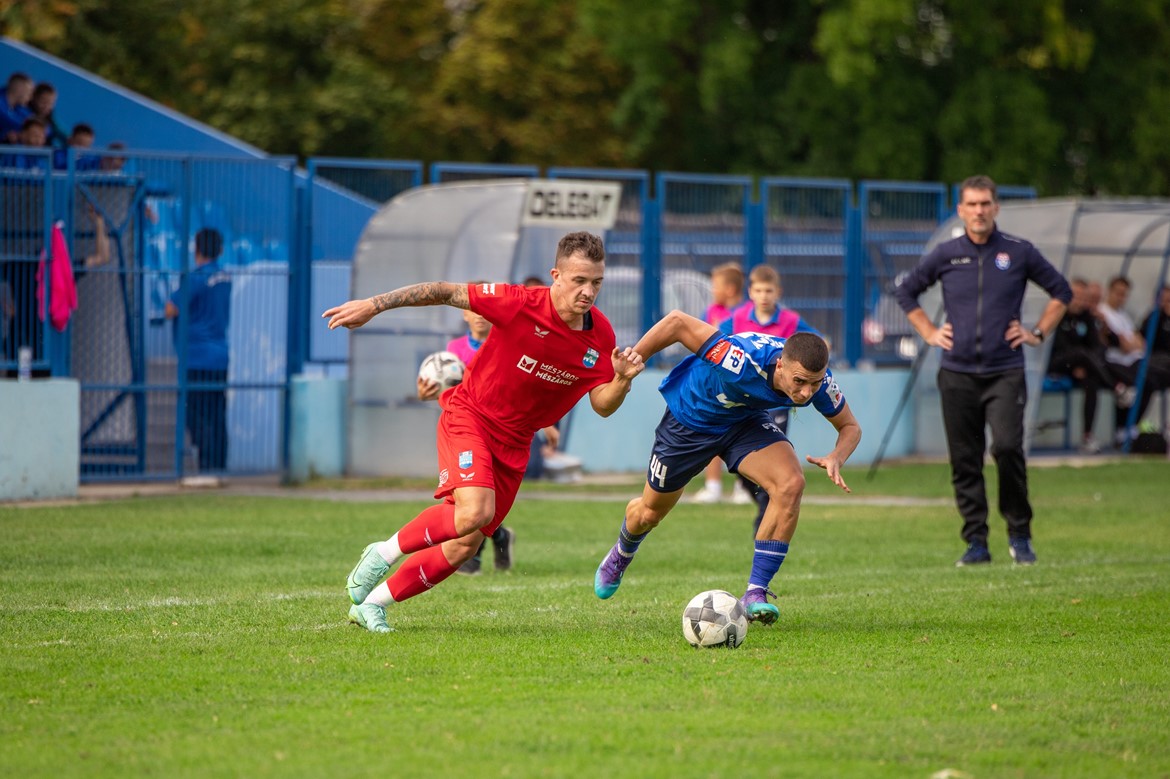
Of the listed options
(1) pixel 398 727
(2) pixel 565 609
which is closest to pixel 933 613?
(2) pixel 565 609

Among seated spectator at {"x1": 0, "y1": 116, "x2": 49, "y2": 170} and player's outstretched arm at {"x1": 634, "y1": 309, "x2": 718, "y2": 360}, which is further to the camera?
seated spectator at {"x1": 0, "y1": 116, "x2": 49, "y2": 170}

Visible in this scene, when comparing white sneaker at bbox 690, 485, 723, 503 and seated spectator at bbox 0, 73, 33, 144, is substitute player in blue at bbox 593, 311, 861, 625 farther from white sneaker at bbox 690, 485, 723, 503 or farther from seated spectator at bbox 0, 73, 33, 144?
seated spectator at bbox 0, 73, 33, 144

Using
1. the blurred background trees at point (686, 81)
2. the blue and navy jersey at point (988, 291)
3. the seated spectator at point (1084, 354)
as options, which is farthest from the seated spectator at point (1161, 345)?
the blurred background trees at point (686, 81)

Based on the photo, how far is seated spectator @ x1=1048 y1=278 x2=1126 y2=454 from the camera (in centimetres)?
2112

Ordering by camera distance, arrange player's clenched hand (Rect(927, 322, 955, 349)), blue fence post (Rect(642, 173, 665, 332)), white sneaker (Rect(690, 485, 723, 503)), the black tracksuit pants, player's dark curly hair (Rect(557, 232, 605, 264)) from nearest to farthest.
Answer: player's dark curly hair (Rect(557, 232, 605, 264))
the black tracksuit pants
player's clenched hand (Rect(927, 322, 955, 349))
white sneaker (Rect(690, 485, 723, 503))
blue fence post (Rect(642, 173, 665, 332))

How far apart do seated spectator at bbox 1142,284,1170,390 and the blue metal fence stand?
4218 millimetres

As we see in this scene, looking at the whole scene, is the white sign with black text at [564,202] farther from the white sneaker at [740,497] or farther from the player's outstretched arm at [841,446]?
the player's outstretched arm at [841,446]

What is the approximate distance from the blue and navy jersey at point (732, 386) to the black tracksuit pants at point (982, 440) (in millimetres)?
3045

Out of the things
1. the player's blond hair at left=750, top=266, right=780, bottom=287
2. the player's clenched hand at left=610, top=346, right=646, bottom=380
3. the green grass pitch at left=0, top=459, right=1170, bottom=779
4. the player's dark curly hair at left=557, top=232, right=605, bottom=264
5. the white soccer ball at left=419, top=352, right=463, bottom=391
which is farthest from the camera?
the player's blond hair at left=750, top=266, right=780, bottom=287

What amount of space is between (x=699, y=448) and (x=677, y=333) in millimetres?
727

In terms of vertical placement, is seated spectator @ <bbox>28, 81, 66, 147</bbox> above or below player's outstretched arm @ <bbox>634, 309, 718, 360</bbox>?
above

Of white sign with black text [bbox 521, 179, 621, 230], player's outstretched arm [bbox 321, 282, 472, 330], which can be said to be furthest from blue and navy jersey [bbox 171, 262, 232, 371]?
player's outstretched arm [bbox 321, 282, 472, 330]

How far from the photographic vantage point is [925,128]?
34.0 meters

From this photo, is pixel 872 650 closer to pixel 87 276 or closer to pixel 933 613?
pixel 933 613
